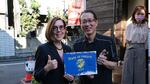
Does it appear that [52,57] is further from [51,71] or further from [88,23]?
[88,23]

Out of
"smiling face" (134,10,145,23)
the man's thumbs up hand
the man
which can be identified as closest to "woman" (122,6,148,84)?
"smiling face" (134,10,145,23)

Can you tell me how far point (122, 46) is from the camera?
701cm

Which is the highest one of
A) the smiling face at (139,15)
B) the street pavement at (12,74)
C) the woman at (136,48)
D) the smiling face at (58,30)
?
the smiling face at (139,15)

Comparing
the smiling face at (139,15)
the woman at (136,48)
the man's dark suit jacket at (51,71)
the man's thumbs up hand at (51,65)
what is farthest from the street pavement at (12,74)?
the man's thumbs up hand at (51,65)

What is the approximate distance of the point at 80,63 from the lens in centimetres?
301

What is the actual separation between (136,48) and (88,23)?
3312 millimetres

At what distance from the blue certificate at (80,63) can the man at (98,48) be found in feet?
0.22

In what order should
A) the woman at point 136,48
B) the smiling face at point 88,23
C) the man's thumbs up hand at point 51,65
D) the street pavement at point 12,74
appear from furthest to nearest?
the street pavement at point 12,74 → the woman at point 136,48 → the smiling face at point 88,23 → the man's thumbs up hand at point 51,65

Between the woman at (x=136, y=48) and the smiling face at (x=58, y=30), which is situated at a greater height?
the smiling face at (x=58, y=30)

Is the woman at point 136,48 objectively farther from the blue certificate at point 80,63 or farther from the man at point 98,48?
the blue certificate at point 80,63

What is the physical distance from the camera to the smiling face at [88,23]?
3057mm

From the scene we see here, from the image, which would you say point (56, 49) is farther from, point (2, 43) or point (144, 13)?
point (2, 43)

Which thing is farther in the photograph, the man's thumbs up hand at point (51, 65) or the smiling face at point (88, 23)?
the smiling face at point (88, 23)

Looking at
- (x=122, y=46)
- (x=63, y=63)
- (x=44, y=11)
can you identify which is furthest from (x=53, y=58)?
(x=44, y=11)
